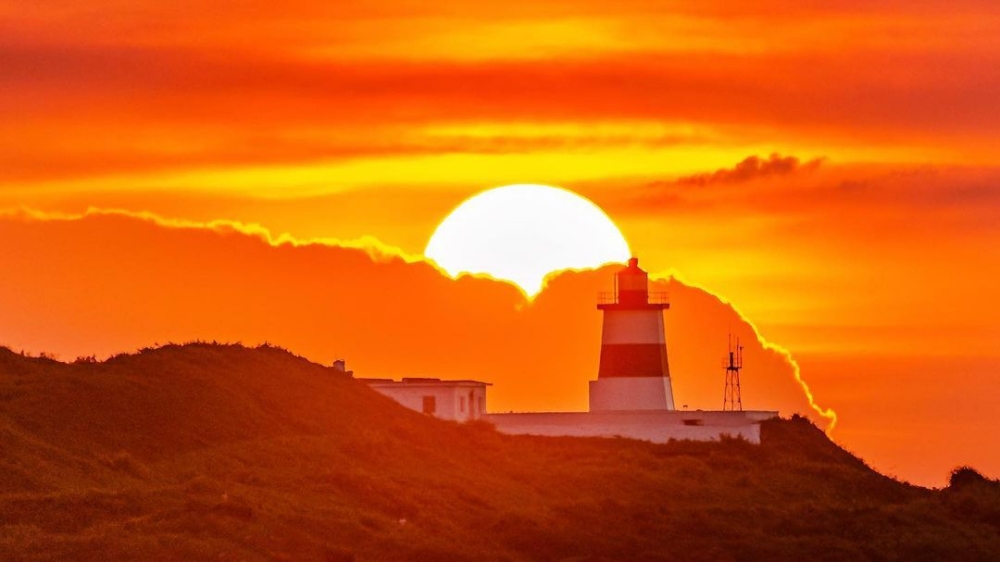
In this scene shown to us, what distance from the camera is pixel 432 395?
82688 mm

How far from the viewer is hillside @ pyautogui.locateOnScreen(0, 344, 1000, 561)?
49719mm

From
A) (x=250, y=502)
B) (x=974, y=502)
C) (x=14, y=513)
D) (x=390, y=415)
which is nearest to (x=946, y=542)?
(x=974, y=502)

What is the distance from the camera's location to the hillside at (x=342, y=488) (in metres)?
49.7

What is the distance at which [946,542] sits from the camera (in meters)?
66.1

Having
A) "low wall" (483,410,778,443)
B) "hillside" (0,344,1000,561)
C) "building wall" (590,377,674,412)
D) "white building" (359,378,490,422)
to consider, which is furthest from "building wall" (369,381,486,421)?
"building wall" (590,377,674,412)

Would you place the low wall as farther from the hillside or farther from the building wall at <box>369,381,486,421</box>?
the hillside

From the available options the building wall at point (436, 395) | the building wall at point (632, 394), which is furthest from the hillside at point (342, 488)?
the building wall at point (632, 394)

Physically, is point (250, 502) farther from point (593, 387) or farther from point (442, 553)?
point (593, 387)

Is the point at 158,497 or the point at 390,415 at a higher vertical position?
the point at 390,415

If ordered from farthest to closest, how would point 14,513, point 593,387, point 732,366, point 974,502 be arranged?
point 732,366 → point 593,387 → point 974,502 → point 14,513

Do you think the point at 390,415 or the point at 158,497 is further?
the point at 390,415

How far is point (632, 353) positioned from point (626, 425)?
887cm

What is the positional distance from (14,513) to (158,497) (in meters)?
3.97

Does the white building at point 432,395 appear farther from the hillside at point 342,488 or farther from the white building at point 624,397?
the hillside at point 342,488
